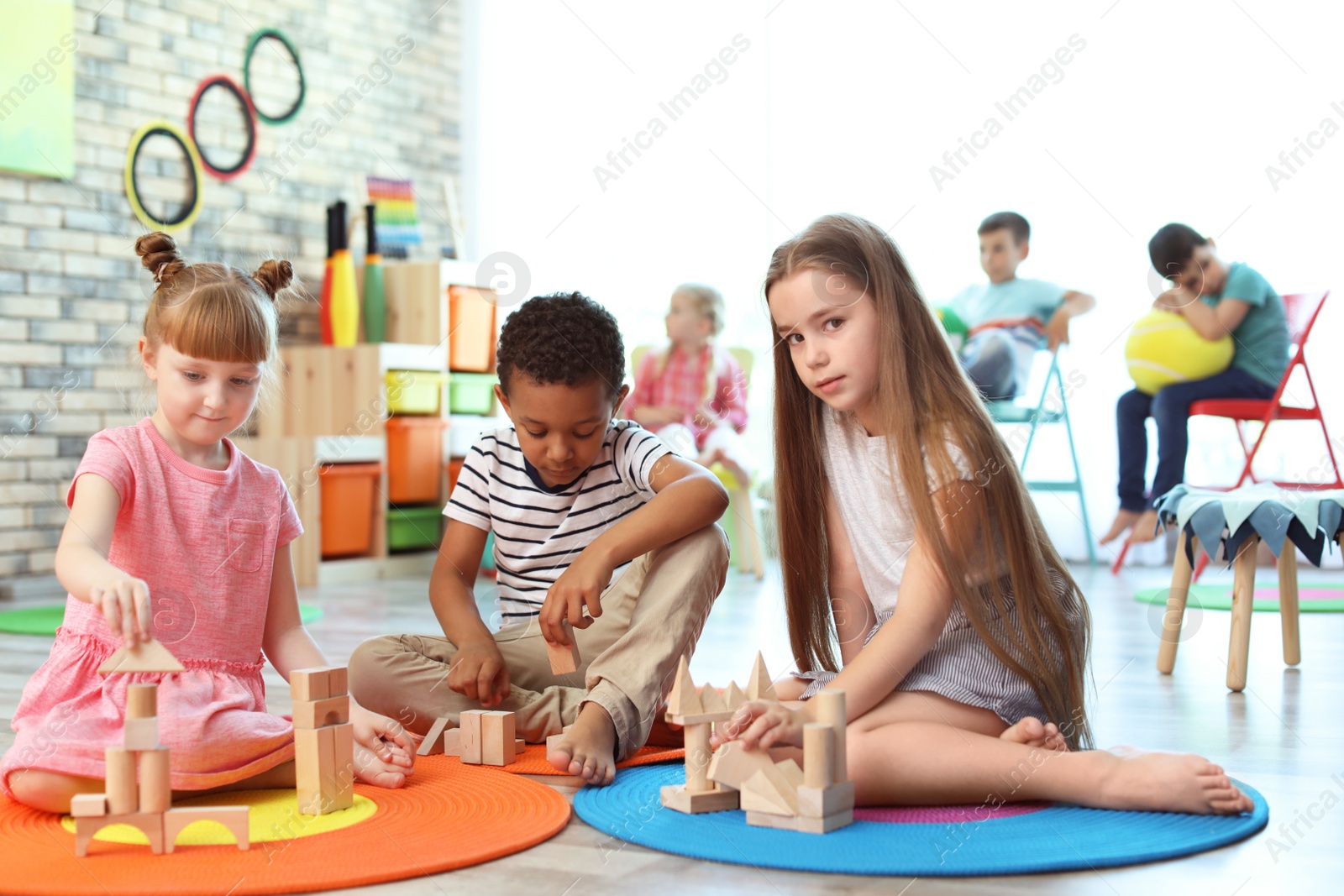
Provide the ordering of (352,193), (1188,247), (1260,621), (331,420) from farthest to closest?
(352,193), (331,420), (1188,247), (1260,621)

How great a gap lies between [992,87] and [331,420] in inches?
90.9

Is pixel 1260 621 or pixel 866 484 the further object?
pixel 1260 621

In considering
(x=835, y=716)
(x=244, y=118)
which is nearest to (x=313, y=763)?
(x=835, y=716)

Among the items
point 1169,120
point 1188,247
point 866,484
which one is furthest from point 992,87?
point 866,484

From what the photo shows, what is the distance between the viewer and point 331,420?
3.77m

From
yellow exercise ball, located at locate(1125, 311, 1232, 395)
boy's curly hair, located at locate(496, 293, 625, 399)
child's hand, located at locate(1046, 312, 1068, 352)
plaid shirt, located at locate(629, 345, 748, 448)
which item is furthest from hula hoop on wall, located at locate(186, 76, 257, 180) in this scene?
yellow exercise ball, located at locate(1125, 311, 1232, 395)

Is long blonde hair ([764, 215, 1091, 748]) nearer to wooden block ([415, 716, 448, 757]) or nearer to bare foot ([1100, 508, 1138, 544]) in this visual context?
wooden block ([415, 716, 448, 757])

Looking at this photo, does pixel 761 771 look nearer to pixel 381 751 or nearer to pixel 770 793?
pixel 770 793

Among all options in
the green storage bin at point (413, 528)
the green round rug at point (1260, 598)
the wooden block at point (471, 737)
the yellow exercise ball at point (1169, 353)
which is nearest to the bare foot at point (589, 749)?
the wooden block at point (471, 737)

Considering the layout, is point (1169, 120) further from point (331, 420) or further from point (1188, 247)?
point (331, 420)

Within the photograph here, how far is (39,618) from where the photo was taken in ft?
8.89

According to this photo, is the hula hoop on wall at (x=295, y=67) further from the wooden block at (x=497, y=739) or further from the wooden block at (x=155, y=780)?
the wooden block at (x=155, y=780)

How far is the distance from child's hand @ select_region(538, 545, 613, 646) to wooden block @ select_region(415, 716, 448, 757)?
0.76 feet

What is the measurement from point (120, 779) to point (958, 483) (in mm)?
800
